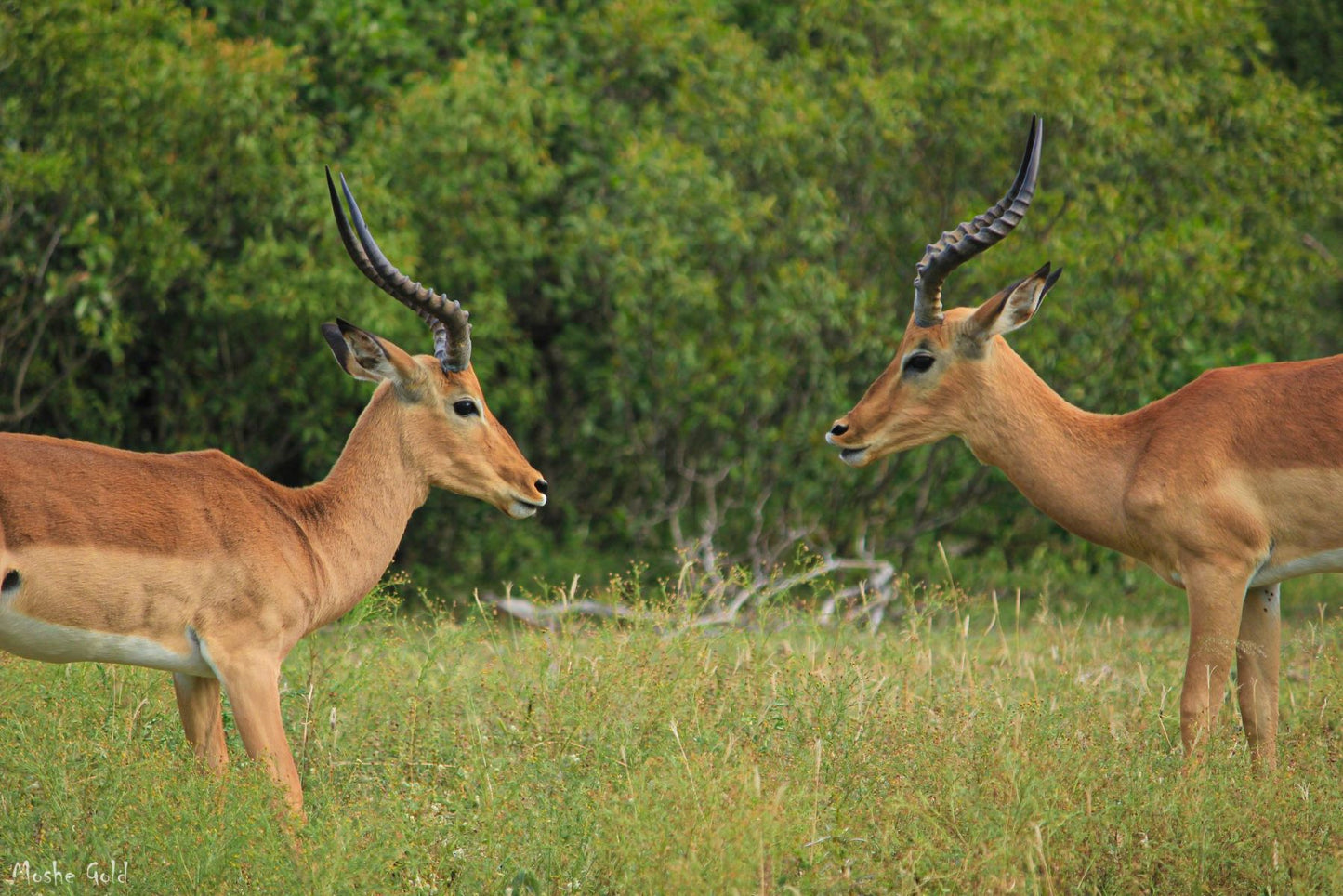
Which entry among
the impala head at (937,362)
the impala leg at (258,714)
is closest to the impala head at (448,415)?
the impala leg at (258,714)

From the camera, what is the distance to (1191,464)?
4.99 metres

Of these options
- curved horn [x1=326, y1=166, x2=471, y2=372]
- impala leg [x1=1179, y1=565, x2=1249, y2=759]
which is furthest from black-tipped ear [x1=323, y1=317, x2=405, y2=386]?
impala leg [x1=1179, y1=565, x2=1249, y2=759]

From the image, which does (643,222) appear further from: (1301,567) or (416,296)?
(1301,567)

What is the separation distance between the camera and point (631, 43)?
10320 millimetres

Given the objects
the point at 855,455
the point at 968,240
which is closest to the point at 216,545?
the point at 855,455

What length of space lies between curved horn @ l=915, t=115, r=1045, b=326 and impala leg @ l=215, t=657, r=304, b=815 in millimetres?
2470

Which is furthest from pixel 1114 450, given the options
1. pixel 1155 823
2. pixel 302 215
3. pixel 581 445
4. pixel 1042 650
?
pixel 581 445

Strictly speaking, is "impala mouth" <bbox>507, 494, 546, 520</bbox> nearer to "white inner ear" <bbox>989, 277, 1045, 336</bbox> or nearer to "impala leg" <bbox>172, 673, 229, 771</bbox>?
"impala leg" <bbox>172, 673, 229, 771</bbox>

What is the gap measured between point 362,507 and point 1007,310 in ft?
7.41

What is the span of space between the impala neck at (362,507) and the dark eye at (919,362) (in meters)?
1.72

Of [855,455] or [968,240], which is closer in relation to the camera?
[968,240]

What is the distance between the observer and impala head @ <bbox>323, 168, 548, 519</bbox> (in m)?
5.01

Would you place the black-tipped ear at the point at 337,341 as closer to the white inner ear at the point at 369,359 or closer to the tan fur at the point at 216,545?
the white inner ear at the point at 369,359

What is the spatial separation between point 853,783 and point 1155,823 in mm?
837
